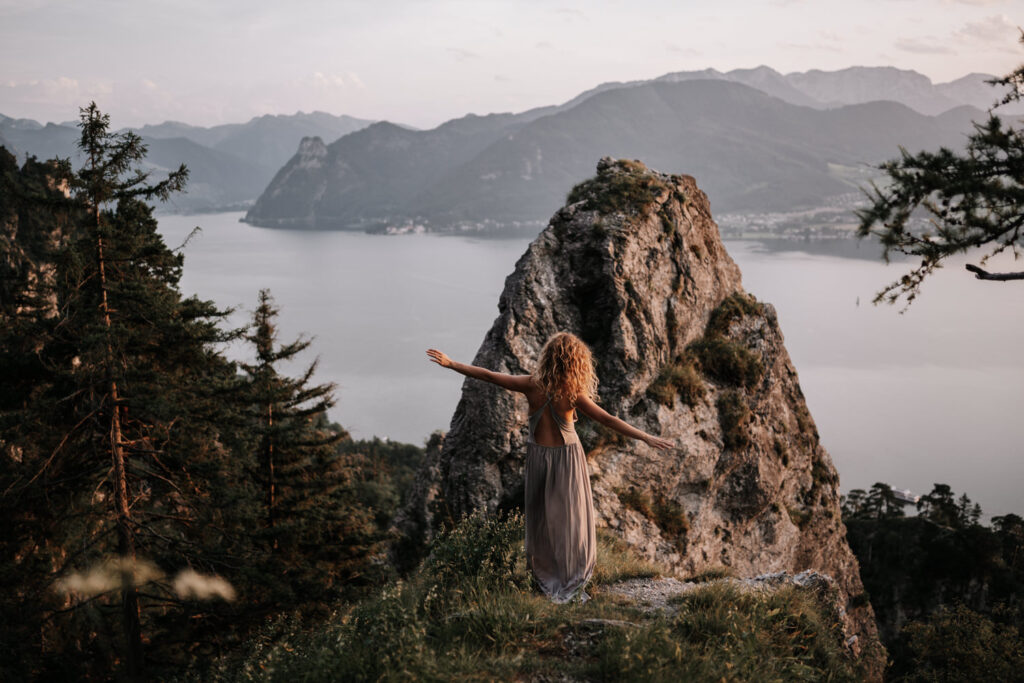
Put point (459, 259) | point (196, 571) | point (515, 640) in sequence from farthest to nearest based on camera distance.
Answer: point (459, 259) → point (196, 571) → point (515, 640)

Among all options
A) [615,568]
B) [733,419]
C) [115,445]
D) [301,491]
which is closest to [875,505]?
[733,419]

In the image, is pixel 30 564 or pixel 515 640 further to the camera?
pixel 30 564

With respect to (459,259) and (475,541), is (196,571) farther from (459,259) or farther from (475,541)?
(459,259)

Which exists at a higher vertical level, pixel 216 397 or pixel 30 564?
pixel 216 397

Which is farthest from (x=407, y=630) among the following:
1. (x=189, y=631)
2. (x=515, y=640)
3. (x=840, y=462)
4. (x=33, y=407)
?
(x=840, y=462)

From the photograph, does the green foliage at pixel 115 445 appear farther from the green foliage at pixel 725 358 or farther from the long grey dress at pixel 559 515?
the green foliage at pixel 725 358

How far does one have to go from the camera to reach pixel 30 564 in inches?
485

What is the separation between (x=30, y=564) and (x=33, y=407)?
13.3 feet

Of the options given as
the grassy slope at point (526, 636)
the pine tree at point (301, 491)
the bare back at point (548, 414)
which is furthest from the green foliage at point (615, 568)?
the pine tree at point (301, 491)

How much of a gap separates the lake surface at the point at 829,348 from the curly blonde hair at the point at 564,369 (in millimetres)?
27106

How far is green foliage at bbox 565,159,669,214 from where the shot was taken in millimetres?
14609

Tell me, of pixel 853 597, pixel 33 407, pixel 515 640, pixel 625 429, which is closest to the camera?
pixel 515 640

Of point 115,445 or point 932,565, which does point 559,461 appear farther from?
point 932,565

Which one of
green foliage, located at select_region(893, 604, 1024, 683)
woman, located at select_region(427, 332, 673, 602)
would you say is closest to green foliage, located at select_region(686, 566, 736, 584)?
woman, located at select_region(427, 332, 673, 602)
